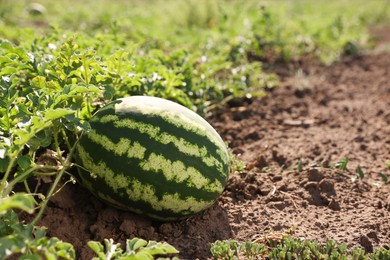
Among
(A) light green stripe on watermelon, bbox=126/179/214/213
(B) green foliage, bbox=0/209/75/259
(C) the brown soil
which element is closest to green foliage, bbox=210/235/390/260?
(C) the brown soil

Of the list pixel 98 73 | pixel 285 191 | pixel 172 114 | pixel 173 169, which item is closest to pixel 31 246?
pixel 173 169

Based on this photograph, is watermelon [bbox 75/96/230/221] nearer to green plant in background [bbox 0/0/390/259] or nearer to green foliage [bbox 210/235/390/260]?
green plant in background [bbox 0/0/390/259]

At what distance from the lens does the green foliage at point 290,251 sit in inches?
99.3

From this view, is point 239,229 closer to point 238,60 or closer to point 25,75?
point 25,75

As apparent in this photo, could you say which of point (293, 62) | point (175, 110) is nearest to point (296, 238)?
point (175, 110)

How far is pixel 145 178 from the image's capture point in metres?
2.75

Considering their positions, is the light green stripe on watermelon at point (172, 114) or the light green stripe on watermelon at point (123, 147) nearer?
the light green stripe on watermelon at point (123, 147)

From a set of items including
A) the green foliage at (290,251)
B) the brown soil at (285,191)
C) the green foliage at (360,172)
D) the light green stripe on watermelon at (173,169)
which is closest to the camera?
the green foliage at (290,251)

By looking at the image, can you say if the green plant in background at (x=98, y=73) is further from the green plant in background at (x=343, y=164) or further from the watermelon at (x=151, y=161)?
the watermelon at (x=151, y=161)

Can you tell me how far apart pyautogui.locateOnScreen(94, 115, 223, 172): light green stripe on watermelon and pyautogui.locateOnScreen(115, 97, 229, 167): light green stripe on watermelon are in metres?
0.06

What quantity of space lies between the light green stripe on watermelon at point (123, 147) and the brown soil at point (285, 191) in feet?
1.23

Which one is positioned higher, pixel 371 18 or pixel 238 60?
pixel 371 18

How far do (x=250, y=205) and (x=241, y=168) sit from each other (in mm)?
238

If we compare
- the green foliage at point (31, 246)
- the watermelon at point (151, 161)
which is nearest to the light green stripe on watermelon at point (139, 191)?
the watermelon at point (151, 161)
